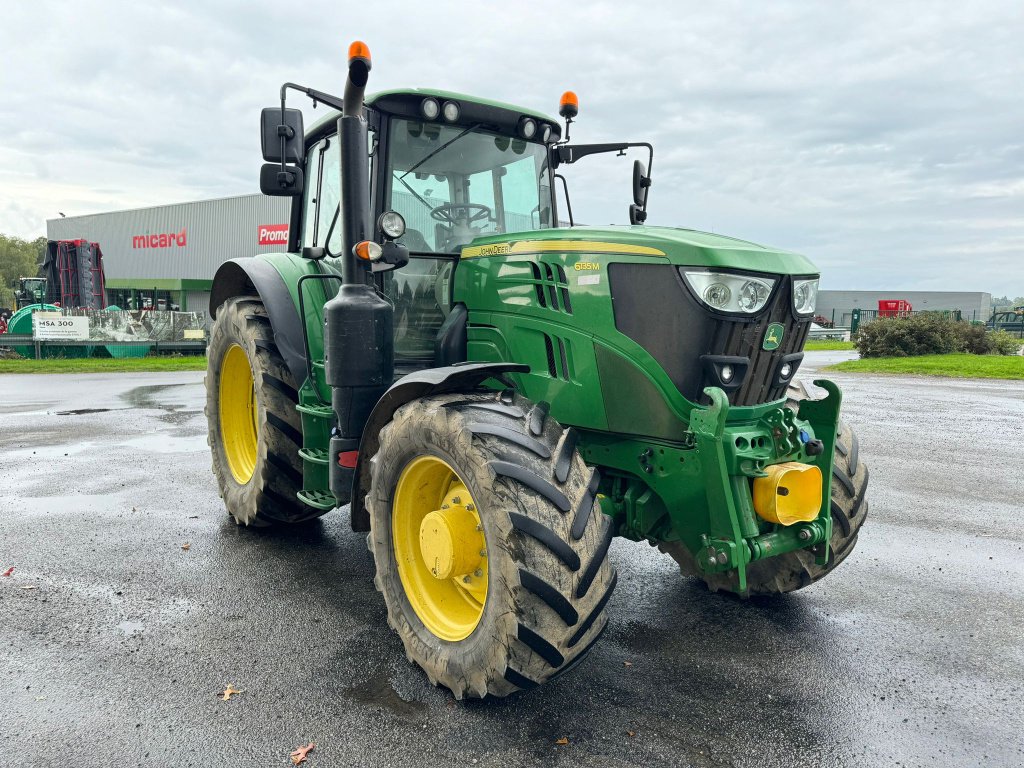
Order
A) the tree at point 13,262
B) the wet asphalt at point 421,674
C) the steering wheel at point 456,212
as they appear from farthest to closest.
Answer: the tree at point 13,262
the steering wheel at point 456,212
the wet asphalt at point 421,674

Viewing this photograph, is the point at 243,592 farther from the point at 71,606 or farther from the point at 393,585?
the point at 393,585

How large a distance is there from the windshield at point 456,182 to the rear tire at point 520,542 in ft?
4.64

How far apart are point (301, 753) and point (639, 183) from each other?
11.9 feet

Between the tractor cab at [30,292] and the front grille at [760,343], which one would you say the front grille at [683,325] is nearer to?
the front grille at [760,343]

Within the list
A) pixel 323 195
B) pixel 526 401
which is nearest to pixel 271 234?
pixel 323 195

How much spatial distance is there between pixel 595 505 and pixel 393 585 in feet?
3.60

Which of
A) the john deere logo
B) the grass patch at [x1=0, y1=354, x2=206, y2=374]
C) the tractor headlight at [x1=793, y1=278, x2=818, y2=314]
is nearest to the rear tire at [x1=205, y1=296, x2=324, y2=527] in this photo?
the john deere logo

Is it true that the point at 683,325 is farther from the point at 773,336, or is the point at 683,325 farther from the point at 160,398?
the point at 160,398

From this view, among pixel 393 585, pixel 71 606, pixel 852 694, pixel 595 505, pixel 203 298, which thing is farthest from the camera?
pixel 203 298

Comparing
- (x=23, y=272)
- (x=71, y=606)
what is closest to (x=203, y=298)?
(x=71, y=606)

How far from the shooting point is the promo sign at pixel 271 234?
3500 cm

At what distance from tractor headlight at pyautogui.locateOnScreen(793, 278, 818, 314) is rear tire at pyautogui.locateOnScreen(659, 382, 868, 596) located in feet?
1.73

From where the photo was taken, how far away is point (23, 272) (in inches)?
3046

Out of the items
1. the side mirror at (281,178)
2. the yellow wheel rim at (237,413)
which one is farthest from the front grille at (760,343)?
the yellow wheel rim at (237,413)
